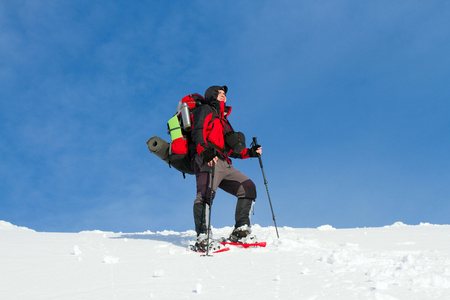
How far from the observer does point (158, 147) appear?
707 cm

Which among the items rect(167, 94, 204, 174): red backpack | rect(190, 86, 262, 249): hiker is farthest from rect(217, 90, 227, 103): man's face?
rect(167, 94, 204, 174): red backpack

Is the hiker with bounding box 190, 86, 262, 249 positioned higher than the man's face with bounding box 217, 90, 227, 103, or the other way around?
the man's face with bounding box 217, 90, 227, 103

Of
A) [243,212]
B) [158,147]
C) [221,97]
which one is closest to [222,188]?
[243,212]

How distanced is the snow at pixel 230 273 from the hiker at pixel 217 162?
634mm

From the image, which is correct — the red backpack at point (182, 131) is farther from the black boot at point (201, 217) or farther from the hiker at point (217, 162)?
the black boot at point (201, 217)

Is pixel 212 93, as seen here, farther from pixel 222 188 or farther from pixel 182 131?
pixel 222 188

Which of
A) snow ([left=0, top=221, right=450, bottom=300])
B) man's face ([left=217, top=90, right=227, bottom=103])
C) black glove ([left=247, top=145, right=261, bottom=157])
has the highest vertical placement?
man's face ([left=217, top=90, right=227, bottom=103])

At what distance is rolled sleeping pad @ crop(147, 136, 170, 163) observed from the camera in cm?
708

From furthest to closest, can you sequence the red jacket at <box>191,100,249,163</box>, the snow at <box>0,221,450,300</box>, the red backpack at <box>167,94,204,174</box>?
the red backpack at <box>167,94,204,174</box> → the red jacket at <box>191,100,249,163</box> → the snow at <box>0,221,450,300</box>

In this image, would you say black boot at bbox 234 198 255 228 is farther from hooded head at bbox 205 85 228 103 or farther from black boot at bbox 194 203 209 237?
hooded head at bbox 205 85 228 103

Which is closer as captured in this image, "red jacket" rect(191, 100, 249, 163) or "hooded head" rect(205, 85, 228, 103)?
"red jacket" rect(191, 100, 249, 163)

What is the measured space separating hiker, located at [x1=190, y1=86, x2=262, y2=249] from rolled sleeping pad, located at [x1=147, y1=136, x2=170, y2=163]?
0.60m

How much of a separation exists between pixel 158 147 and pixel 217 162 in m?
1.17

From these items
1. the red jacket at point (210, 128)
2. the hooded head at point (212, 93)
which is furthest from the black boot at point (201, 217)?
the hooded head at point (212, 93)
